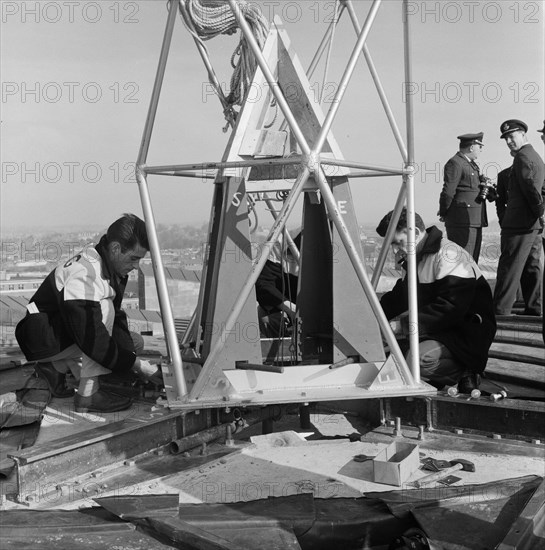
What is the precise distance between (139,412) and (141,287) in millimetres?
7010

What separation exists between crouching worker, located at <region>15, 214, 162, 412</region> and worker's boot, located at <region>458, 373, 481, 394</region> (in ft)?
7.58

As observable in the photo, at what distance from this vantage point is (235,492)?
427cm

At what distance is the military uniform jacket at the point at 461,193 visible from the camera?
1021 centimetres

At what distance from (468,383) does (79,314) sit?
284cm

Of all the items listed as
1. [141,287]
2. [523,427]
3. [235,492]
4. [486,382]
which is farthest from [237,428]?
[141,287]

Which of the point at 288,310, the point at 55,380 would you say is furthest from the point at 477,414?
the point at 55,380

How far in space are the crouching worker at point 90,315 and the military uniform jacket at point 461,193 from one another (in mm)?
5467

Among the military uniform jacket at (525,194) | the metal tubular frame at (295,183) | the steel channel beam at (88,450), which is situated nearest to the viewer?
the steel channel beam at (88,450)

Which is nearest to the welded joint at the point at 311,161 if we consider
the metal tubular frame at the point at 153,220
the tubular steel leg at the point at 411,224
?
the tubular steel leg at the point at 411,224

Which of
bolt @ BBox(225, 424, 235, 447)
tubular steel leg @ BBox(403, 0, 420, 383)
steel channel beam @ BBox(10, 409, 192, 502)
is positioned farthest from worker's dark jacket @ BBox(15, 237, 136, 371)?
tubular steel leg @ BBox(403, 0, 420, 383)

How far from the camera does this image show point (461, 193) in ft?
33.8

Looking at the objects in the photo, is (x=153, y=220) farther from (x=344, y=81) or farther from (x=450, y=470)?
(x=450, y=470)

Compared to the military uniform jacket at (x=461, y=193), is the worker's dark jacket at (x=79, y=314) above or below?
below

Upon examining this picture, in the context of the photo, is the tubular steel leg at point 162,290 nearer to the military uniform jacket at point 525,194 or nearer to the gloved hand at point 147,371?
the gloved hand at point 147,371
